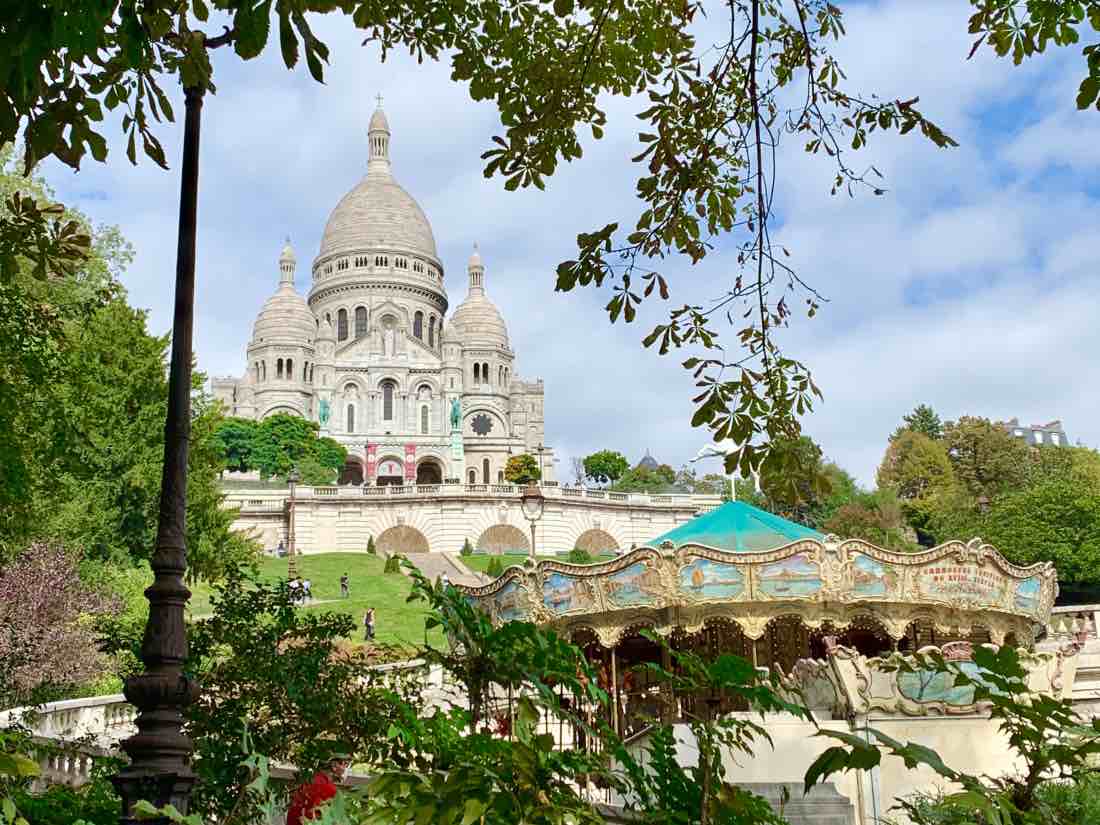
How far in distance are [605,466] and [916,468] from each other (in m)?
22.6

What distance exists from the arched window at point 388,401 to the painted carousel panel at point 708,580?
2334 inches

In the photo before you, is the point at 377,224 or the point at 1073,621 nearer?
the point at 1073,621

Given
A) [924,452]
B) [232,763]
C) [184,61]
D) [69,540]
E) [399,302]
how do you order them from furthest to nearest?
[399,302], [924,452], [69,540], [232,763], [184,61]

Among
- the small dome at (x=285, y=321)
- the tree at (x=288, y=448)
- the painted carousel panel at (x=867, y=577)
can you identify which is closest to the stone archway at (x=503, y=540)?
the tree at (x=288, y=448)

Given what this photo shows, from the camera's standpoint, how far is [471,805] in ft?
6.68

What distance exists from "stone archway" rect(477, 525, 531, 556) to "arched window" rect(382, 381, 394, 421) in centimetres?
2277

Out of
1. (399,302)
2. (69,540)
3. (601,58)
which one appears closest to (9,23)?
(601,58)

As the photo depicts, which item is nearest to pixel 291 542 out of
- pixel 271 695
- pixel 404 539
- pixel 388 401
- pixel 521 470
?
pixel 404 539

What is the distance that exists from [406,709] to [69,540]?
23.9 metres

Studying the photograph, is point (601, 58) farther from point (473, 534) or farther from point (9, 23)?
point (473, 534)

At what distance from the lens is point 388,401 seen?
74188 millimetres

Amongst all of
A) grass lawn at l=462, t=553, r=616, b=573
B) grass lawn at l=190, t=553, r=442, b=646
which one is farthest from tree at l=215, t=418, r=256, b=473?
grass lawn at l=462, t=553, r=616, b=573

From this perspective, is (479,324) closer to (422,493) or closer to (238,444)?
(238,444)

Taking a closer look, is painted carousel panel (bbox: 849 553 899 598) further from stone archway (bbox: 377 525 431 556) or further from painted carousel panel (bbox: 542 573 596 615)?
stone archway (bbox: 377 525 431 556)
